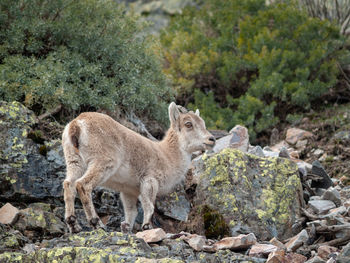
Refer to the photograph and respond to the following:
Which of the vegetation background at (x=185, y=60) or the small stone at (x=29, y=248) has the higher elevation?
the vegetation background at (x=185, y=60)

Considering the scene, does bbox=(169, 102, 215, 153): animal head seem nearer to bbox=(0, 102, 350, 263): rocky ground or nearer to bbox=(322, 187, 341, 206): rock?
bbox=(0, 102, 350, 263): rocky ground

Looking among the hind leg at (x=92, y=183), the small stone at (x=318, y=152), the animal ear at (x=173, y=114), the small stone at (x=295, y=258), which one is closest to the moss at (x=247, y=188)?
the animal ear at (x=173, y=114)

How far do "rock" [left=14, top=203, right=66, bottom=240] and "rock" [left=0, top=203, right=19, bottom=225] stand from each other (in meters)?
0.10

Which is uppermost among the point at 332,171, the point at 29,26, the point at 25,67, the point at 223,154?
the point at 29,26

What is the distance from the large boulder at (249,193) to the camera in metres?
8.96

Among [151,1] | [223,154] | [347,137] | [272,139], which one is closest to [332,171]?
[347,137]

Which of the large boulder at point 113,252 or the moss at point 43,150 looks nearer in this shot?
the large boulder at point 113,252

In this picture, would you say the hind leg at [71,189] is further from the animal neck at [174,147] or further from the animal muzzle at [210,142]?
the animal muzzle at [210,142]

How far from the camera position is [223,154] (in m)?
9.83

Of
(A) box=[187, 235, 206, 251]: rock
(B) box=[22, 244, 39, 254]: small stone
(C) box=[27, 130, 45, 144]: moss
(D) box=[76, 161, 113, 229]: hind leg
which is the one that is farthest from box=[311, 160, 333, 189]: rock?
(B) box=[22, 244, 39, 254]: small stone

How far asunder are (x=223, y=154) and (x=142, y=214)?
1.90 m

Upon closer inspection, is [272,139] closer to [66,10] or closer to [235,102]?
[235,102]

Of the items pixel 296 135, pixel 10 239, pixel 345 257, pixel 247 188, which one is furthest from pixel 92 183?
pixel 296 135

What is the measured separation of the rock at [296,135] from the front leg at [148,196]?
6969 millimetres
